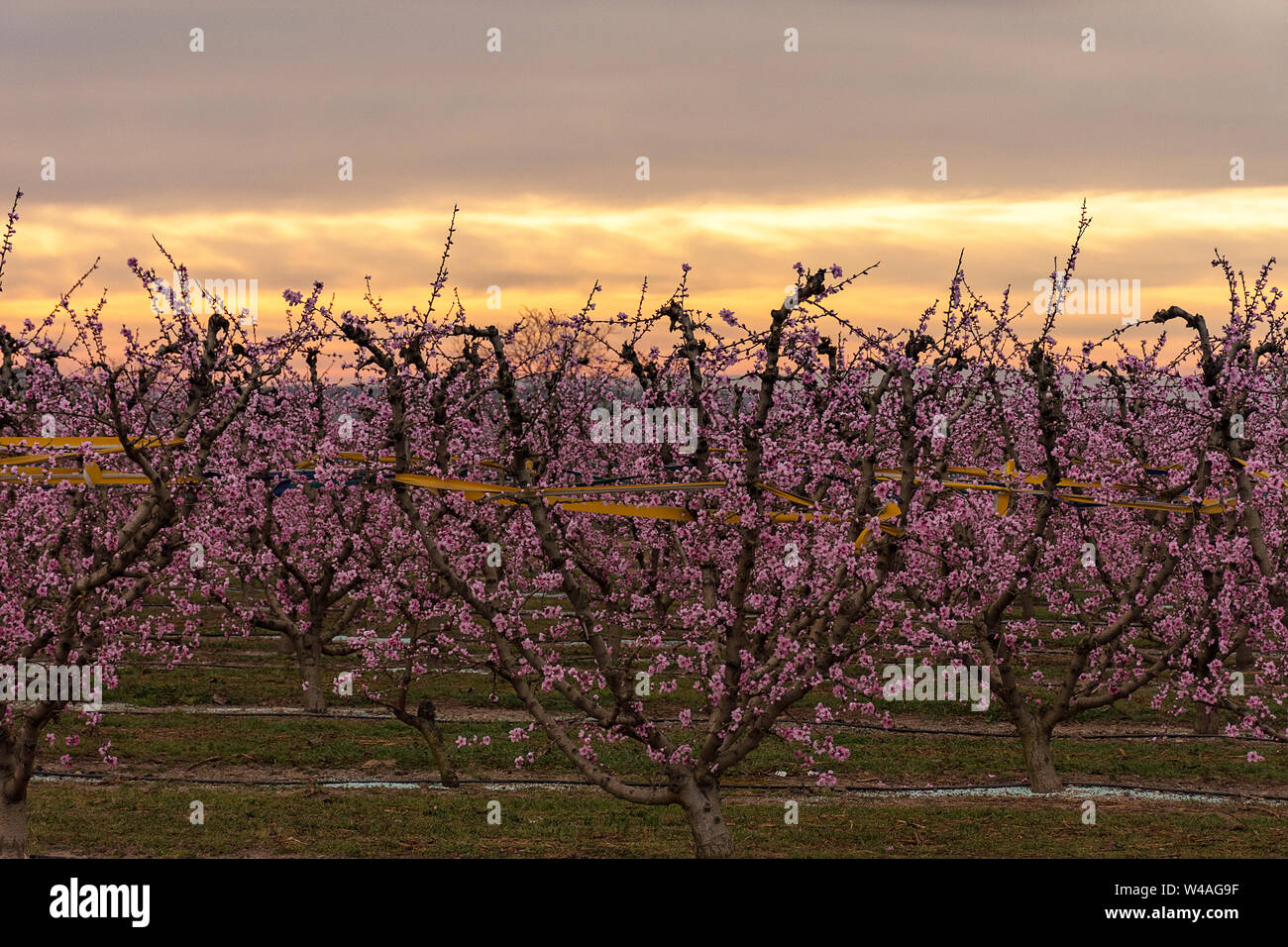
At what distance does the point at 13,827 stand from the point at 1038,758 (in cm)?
1218

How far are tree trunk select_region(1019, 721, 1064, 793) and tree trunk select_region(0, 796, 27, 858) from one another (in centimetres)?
1189

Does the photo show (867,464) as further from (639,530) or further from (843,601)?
(639,530)

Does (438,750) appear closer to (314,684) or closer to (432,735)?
(432,735)

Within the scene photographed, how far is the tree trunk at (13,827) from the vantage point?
12617 mm

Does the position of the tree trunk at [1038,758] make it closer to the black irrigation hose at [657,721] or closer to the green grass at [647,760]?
the green grass at [647,760]

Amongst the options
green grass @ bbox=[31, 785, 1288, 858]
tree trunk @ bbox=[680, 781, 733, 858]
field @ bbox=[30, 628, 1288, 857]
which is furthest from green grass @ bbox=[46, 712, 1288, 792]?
tree trunk @ bbox=[680, 781, 733, 858]

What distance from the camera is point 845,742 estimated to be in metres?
19.5

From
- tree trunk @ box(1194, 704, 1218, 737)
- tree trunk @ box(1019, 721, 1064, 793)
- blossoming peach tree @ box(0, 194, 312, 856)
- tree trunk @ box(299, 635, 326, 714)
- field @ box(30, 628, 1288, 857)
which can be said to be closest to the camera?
blossoming peach tree @ box(0, 194, 312, 856)

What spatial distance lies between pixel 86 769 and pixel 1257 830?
50.5ft

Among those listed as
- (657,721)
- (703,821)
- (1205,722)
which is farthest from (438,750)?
(1205,722)

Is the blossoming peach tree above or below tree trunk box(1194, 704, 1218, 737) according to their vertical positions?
above

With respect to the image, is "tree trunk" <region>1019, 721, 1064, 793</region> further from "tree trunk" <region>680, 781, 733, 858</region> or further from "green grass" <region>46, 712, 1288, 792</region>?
"tree trunk" <region>680, 781, 733, 858</region>

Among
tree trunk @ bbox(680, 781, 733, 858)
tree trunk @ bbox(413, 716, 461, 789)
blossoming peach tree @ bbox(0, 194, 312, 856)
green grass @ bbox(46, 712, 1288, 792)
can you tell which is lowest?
green grass @ bbox(46, 712, 1288, 792)

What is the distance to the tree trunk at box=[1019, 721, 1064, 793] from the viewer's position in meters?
16.6
